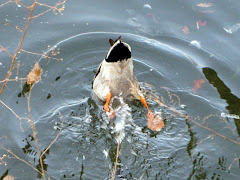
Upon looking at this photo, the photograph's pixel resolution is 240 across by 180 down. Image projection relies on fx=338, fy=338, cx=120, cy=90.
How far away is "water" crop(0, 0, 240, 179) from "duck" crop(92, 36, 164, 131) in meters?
0.14

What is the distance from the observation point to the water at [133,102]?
438 cm

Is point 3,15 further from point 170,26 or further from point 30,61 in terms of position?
point 170,26

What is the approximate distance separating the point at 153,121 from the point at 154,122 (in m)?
0.03

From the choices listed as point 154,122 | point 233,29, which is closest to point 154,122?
point 154,122

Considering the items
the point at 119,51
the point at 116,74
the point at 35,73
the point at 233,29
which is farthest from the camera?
the point at 233,29

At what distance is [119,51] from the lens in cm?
459

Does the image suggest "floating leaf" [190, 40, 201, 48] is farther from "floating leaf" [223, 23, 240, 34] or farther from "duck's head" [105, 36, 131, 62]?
"duck's head" [105, 36, 131, 62]

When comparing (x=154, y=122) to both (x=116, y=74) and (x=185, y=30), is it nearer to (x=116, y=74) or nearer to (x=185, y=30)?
(x=116, y=74)

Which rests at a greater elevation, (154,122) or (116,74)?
(116,74)

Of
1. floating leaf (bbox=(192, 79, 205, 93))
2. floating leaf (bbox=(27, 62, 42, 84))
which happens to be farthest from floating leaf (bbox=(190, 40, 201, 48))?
floating leaf (bbox=(27, 62, 42, 84))

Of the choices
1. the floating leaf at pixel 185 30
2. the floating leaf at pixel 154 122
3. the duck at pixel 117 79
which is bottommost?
the floating leaf at pixel 154 122

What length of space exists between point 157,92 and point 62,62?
1.73 meters

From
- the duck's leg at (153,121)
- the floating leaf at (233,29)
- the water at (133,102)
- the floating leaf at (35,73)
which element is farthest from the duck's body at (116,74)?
the floating leaf at (233,29)

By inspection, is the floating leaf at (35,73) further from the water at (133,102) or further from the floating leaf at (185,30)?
the floating leaf at (185,30)
